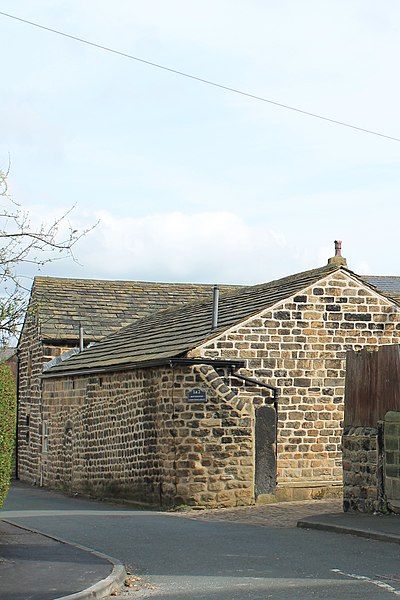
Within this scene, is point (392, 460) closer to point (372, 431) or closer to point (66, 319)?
point (372, 431)

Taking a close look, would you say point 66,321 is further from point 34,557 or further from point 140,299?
point 34,557

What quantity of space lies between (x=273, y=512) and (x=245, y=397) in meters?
3.28

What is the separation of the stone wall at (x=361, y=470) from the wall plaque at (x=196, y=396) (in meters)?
4.52

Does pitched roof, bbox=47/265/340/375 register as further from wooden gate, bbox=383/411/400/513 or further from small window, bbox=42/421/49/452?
wooden gate, bbox=383/411/400/513

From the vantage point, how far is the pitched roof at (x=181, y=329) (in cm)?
Result: 2462

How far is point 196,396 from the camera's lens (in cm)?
2308

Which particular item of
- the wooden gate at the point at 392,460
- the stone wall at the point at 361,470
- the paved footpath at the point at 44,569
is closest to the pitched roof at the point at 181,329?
the stone wall at the point at 361,470

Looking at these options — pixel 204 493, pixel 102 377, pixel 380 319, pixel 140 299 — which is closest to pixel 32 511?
pixel 204 493

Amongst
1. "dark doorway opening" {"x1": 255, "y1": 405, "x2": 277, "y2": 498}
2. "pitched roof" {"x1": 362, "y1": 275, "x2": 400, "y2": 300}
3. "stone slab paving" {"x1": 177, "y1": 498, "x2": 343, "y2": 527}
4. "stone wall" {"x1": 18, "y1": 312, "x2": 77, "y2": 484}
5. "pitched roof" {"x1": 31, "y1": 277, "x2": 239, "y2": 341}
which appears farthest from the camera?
"pitched roof" {"x1": 362, "y1": 275, "x2": 400, "y2": 300}

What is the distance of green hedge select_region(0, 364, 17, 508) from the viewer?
13.3 metres

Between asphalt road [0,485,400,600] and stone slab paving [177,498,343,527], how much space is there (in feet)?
1.94

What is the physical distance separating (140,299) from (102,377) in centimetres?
1168

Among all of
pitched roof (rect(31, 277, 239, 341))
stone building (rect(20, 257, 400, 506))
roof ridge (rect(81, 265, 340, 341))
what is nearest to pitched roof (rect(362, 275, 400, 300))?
pitched roof (rect(31, 277, 239, 341))

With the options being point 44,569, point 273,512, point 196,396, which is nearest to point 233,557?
point 44,569
